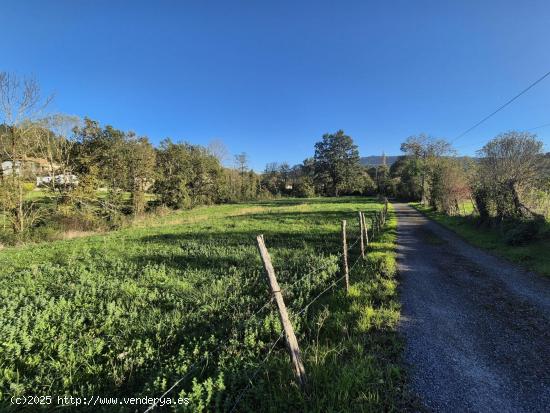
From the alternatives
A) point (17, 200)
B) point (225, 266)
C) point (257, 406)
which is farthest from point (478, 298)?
point (17, 200)

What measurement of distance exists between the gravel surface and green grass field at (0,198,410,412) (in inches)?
16.6

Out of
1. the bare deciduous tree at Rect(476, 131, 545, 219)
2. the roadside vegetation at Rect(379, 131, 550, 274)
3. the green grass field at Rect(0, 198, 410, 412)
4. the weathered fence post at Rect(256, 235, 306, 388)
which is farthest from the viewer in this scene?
the bare deciduous tree at Rect(476, 131, 545, 219)

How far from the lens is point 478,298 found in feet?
20.2

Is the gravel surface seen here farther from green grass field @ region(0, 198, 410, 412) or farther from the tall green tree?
the tall green tree

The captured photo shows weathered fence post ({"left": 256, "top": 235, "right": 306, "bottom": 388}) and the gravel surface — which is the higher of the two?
weathered fence post ({"left": 256, "top": 235, "right": 306, "bottom": 388})

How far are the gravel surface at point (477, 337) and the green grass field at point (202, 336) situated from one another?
42 centimetres

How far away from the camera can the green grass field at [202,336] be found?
324 cm

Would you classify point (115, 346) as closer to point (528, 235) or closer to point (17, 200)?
point (528, 235)

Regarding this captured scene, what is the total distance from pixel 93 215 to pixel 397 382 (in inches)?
1031

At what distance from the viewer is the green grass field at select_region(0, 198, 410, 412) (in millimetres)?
3244

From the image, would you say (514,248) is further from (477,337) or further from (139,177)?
(139,177)

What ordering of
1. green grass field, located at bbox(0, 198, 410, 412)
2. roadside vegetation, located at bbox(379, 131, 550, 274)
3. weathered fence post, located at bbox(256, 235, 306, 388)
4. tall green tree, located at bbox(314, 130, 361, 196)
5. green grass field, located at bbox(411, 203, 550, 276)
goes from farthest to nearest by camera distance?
1. tall green tree, located at bbox(314, 130, 361, 196)
2. roadside vegetation, located at bbox(379, 131, 550, 274)
3. green grass field, located at bbox(411, 203, 550, 276)
4. green grass field, located at bbox(0, 198, 410, 412)
5. weathered fence post, located at bbox(256, 235, 306, 388)

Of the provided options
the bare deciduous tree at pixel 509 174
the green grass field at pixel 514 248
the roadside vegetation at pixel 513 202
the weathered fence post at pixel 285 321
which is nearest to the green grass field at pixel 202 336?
the weathered fence post at pixel 285 321

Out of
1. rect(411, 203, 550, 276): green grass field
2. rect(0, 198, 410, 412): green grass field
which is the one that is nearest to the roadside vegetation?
rect(411, 203, 550, 276): green grass field
